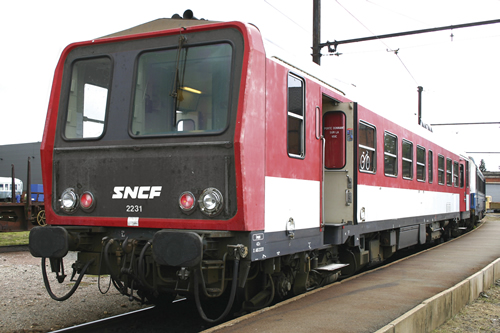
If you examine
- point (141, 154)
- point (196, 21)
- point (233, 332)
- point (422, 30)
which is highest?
point (422, 30)

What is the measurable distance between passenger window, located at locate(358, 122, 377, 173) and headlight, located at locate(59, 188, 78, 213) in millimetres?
4305

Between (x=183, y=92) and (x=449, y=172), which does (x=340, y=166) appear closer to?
(x=183, y=92)

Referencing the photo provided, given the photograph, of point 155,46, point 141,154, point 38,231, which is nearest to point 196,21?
point 155,46

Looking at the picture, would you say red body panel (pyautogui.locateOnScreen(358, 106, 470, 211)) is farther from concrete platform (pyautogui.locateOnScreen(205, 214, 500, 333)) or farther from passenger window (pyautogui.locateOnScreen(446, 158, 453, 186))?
concrete platform (pyautogui.locateOnScreen(205, 214, 500, 333))

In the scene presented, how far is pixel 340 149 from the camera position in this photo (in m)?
8.01

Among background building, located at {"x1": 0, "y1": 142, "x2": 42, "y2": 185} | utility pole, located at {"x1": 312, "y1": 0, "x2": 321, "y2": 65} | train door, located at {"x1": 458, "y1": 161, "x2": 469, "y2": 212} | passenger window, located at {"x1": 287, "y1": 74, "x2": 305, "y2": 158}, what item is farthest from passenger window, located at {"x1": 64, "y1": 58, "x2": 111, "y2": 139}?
background building, located at {"x1": 0, "y1": 142, "x2": 42, "y2": 185}

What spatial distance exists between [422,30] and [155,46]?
9.31 m

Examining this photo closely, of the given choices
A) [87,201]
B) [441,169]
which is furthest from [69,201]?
[441,169]

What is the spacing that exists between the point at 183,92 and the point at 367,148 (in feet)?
13.3

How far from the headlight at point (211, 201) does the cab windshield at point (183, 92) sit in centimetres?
63

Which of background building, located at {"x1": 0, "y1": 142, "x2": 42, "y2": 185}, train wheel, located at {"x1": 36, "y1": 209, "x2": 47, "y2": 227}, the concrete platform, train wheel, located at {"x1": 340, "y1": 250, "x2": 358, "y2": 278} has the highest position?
background building, located at {"x1": 0, "y1": 142, "x2": 42, "y2": 185}

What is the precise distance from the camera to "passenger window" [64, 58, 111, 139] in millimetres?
6148

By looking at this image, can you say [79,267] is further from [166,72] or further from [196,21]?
[196,21]

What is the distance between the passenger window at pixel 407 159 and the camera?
433 inches
